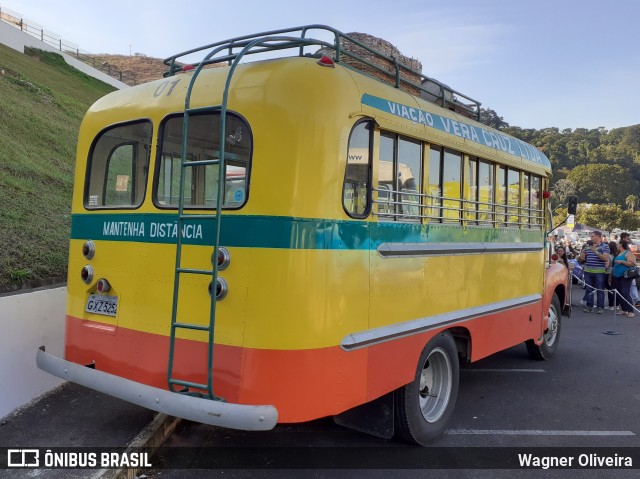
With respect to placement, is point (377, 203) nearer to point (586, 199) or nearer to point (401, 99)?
point (401, 99)

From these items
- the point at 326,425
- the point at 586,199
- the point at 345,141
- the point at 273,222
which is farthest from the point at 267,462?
the point at 586,199

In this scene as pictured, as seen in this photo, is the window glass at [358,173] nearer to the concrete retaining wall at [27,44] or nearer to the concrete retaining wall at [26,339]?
the concrete retaining wall at [26,339]

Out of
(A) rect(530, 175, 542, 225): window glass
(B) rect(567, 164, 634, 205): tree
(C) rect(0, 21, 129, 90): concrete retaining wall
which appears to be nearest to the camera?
(A) rect(530, 175, 542, 225): window glass

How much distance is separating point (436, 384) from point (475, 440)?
56 centimetres

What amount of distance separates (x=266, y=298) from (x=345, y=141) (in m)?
1.14

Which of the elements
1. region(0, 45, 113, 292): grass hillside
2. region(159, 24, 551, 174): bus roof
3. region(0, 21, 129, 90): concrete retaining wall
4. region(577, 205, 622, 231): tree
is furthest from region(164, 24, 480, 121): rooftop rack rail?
region(577, 205, 622, 231): tree

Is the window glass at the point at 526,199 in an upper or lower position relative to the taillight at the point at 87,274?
upper

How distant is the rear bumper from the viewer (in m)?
3.00

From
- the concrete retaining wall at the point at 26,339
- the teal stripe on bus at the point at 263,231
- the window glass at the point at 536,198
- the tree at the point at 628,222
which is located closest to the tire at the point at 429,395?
the teal stripe on bus at the point at 263,231

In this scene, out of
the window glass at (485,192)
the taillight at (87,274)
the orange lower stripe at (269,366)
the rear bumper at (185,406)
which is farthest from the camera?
the window glass at (485,192)

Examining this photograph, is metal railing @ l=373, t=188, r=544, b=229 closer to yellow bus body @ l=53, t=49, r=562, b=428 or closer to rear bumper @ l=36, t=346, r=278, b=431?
yellow bus body @ l=53, t=49, r=562, b=428

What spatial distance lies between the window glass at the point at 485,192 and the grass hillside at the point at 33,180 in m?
4.52

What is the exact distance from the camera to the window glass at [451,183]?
460 centimetres

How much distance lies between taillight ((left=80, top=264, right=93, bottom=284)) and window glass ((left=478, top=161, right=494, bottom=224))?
11.7 feet
